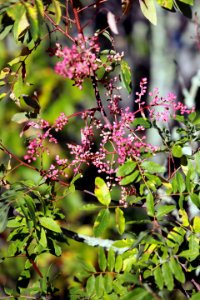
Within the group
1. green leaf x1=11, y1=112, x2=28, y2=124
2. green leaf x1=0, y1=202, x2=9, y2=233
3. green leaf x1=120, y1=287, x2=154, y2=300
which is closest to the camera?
green leaf x1=120, y1=287, x2=154, y2=300

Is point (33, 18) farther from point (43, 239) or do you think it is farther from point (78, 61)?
point (43, 239)

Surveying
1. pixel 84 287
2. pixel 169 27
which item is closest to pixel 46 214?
pixel 84 287

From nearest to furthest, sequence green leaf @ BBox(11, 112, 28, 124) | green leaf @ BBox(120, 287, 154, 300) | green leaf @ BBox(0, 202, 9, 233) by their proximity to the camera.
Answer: green leaf @ BBox(120, 287, 154, 300) → green leaf @ BBox(0, 202, 9, 233) → green leaf @ BBox(11, 112, 28, 124)

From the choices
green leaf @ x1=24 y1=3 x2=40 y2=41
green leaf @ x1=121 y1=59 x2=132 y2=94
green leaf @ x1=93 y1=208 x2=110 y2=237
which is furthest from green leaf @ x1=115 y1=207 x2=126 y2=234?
A: green leaf @ x1=24 y1=3 x2=40 y2=41

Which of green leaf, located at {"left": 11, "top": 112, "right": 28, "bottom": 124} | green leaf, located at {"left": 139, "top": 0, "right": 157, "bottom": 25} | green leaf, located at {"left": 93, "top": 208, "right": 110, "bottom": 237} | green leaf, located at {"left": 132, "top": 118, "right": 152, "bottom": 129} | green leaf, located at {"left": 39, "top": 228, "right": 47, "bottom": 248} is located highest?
green leaf, located at {"left": 139, "top": 0, "right": 157, "bottom": 25}

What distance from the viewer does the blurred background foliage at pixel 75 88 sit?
1077mm

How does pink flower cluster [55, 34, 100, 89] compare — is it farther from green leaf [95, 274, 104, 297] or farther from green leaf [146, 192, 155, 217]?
green leaf [95, 274, 104, 297]

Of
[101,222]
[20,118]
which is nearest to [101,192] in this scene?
[101,222]

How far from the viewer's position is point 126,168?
2.69ft

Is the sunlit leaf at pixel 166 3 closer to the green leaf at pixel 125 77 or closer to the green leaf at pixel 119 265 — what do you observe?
the green leaf at pixel 125 77

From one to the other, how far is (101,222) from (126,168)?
4.5 inches

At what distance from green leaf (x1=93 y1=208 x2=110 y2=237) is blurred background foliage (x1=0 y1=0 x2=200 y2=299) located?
0.09 meters

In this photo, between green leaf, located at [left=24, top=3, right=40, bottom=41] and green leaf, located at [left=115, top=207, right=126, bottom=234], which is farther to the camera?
green leaf, located at [left=115, top=207, right=126, bottom=234]

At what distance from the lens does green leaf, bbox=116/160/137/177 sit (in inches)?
31.9
